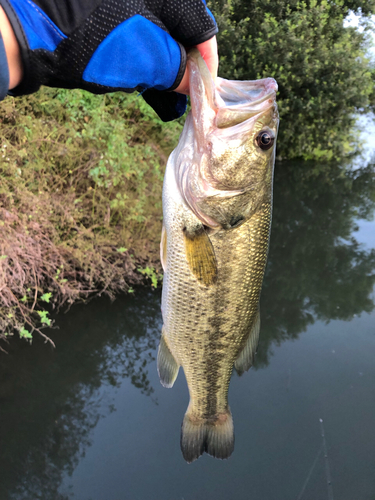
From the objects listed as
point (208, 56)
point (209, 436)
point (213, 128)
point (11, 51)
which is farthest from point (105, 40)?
point (209, 436)

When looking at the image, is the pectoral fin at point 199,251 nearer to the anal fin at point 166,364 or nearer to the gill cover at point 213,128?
the gill cover at point 213,128

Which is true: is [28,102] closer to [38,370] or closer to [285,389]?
[38,370]

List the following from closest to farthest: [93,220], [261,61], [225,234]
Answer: [225,234]
[93,220]
[261,61]

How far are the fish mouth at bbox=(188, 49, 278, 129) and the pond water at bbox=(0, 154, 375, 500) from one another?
2915mm

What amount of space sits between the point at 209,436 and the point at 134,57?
1.73 metres

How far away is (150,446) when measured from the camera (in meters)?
3.11

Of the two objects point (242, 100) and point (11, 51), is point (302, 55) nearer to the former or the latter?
point (242, 100)

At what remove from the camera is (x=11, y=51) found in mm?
890

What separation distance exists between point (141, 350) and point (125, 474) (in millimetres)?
1205

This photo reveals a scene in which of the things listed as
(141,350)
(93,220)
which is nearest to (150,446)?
(141,350)

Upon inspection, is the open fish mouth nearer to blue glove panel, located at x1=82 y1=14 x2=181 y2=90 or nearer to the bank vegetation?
blue glove panel, located at x1=82 y1=14 x2=181 y2=90

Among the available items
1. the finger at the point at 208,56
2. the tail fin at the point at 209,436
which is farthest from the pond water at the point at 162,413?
the finger at the point at 208,56

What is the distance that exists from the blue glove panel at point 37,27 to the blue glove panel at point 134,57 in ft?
0.36

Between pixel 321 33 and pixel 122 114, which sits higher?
pixel 321 33
